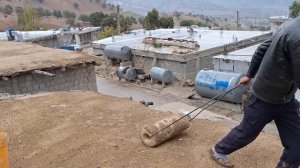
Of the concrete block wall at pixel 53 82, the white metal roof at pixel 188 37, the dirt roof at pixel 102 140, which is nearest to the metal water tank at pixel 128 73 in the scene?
the white metal roof at pixel 188 37

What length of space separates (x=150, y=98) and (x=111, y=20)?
4095cm

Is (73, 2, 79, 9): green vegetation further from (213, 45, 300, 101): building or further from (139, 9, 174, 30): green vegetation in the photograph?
(213, 45, 300, 101): building

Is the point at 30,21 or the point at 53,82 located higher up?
the point at 30,21

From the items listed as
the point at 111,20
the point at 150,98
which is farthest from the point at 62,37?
the point at 111,20

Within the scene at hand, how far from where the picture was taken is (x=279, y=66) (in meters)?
4.20

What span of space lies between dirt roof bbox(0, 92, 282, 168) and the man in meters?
0.83

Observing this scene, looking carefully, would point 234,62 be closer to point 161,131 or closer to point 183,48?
point 183,48

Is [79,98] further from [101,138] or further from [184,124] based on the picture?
[184,124]

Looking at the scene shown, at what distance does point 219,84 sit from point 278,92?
48.9ft

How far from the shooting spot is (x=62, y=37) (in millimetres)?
39875

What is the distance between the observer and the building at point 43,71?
13.4 meters

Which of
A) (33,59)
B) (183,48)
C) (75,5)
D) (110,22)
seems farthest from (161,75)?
(75,5)

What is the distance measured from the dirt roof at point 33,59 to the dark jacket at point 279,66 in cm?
1010

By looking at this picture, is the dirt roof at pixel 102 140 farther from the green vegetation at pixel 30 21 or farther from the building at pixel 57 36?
the green vegetation at pixel 30 21
